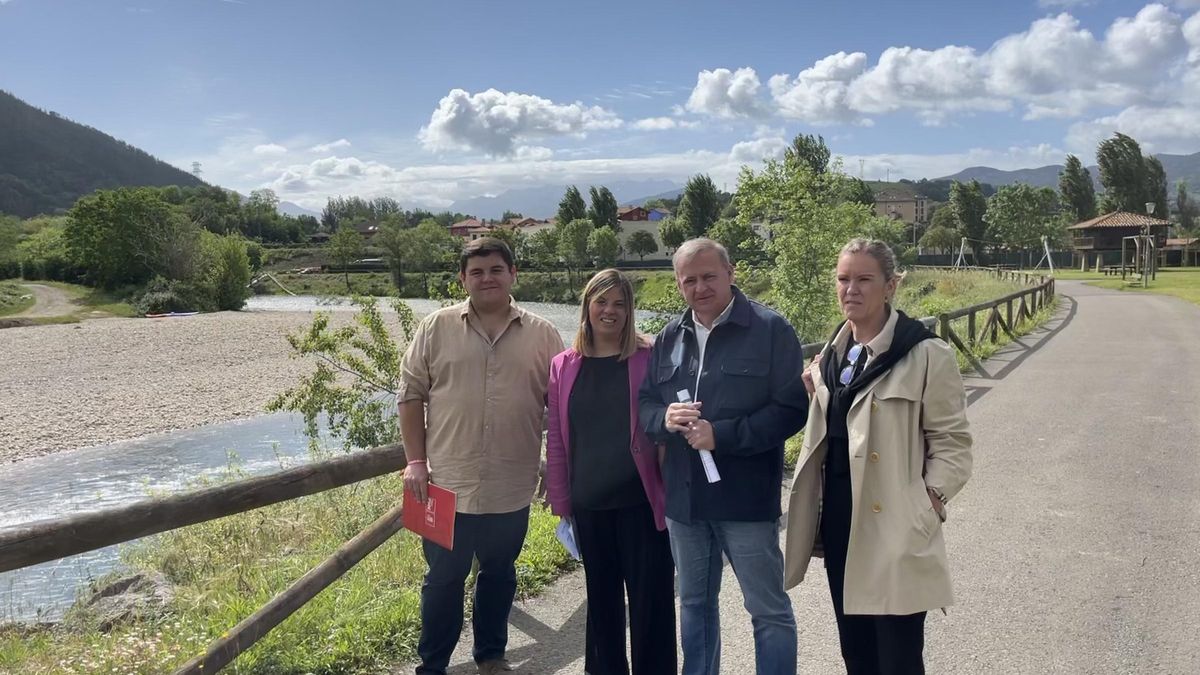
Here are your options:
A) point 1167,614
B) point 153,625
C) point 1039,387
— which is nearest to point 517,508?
point 153,625

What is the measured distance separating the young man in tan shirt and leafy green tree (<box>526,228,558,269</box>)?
77.8 meters

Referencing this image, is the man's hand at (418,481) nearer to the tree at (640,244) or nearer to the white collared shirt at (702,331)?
the white collared shirt at (702,331)

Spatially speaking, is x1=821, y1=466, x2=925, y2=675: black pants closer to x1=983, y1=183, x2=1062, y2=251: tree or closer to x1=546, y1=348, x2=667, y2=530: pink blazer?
x1=546, y1=348, x2=667, y2=530: pink blazer

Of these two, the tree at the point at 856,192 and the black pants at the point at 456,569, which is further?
the tree at the point at 856,192

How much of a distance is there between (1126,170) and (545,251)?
2240 inches

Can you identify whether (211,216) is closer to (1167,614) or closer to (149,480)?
(149,480)

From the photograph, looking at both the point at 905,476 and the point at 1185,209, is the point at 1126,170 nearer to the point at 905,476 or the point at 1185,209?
the point at 1185,209

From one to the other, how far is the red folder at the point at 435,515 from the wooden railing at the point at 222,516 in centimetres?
47

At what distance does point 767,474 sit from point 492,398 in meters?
1.16

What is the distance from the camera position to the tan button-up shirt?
10.4 ft

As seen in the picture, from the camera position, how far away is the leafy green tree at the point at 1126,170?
237ft

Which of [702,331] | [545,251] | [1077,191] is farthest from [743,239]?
[1077,191]

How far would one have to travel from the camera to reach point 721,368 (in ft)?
8.98

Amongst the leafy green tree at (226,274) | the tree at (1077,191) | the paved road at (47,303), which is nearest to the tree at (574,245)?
the leafy green tree at (226,274)
